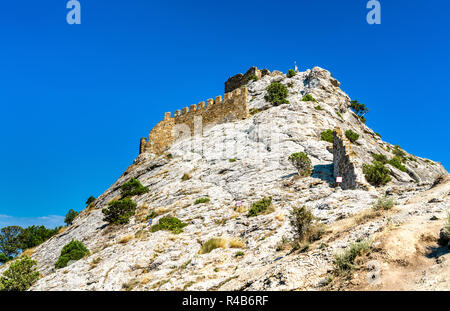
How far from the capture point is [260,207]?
16.8 meters

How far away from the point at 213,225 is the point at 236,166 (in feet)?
28.7

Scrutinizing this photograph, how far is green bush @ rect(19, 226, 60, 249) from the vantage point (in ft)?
111

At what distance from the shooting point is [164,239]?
1605cm

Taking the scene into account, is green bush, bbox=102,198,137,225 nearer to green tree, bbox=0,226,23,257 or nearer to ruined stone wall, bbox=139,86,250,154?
ruined stone wall, bbox=139,86,250,154

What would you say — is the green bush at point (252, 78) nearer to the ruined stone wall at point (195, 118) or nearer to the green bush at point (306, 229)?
the ruined stone wall at point (195, 118)

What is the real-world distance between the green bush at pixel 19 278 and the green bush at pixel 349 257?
53.4 ft

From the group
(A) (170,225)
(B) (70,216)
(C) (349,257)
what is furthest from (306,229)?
(B) (70,216)

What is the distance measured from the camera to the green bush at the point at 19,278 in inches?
635

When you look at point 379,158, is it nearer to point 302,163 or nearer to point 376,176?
point 302,163

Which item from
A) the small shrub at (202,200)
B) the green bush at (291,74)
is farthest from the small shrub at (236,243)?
the green bush at (291,74)

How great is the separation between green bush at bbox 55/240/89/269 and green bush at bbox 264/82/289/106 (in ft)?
80.8

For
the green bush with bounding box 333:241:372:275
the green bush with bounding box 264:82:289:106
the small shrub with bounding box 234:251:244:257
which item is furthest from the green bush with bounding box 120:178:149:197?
the green bush with bounding box 333:241:372:275

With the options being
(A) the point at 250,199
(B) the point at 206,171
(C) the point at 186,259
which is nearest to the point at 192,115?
(B) the point at 206,171
